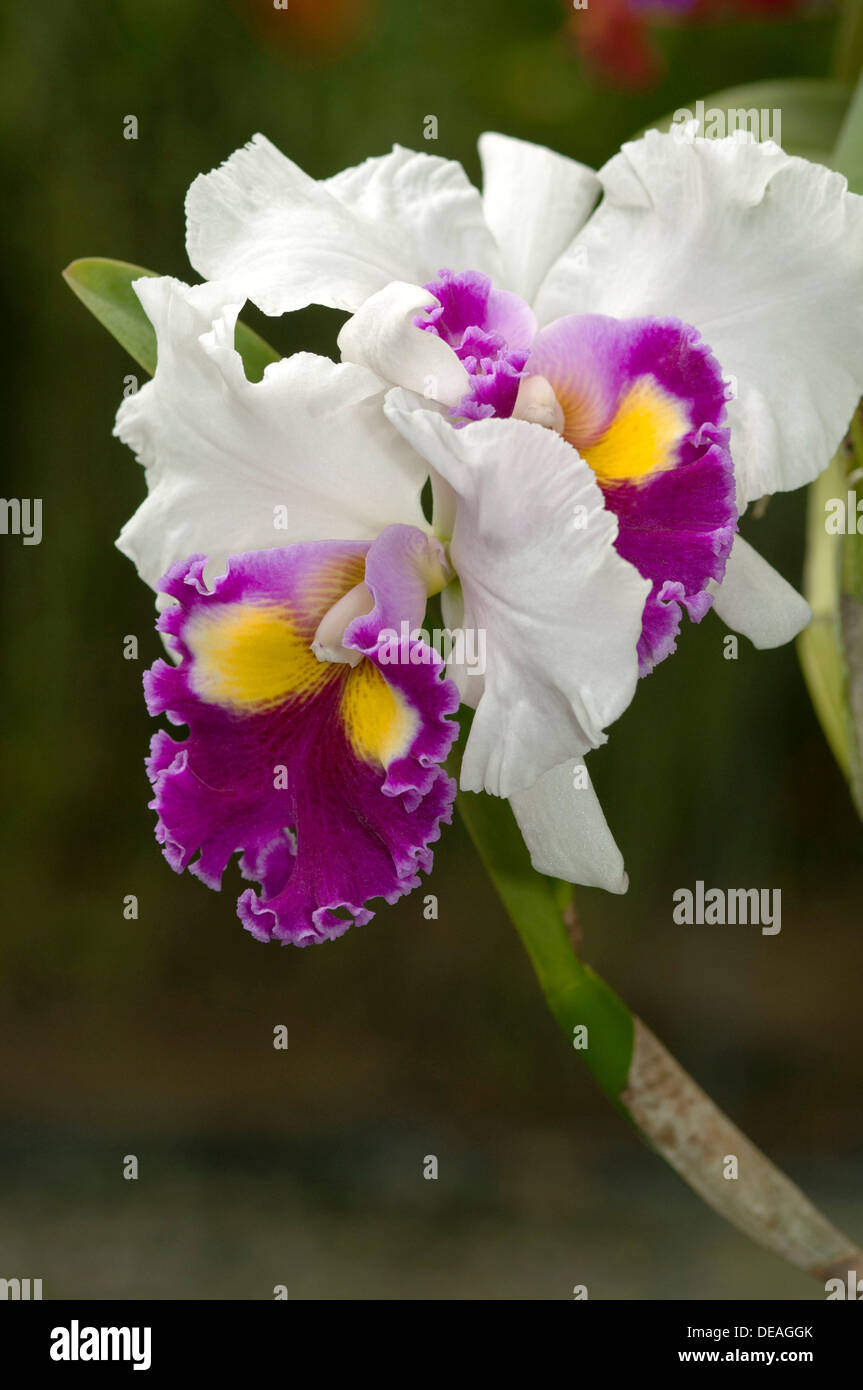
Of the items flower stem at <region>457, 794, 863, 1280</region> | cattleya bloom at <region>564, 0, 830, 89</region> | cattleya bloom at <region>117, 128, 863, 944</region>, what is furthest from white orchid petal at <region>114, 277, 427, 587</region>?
cattleya bloom at <region>564, 0, 830, 89</region>

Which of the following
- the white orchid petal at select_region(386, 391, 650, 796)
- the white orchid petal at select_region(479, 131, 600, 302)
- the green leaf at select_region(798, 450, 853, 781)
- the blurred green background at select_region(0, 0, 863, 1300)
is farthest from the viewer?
the blurred green background at select_region(0, 0, 863, 1300)

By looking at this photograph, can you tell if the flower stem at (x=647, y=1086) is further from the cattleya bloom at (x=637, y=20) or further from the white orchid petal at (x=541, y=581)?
the cattleya bloom at (x=637, y=20)

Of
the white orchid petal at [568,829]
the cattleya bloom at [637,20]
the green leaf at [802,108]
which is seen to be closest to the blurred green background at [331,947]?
the cattleya bloom at [637,20]

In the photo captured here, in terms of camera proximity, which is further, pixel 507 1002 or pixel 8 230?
pixel 507 1002

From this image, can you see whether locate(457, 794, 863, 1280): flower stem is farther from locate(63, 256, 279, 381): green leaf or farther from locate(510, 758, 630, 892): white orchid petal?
locate(63, 256, 279, 381): green leaf

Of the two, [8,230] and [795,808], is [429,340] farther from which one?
[795,808]

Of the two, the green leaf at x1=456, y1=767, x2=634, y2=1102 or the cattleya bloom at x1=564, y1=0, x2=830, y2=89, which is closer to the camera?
the green leaf at x1=456, y1=767, x2=634, y2=1102

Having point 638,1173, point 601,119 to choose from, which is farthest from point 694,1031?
point 601,119
